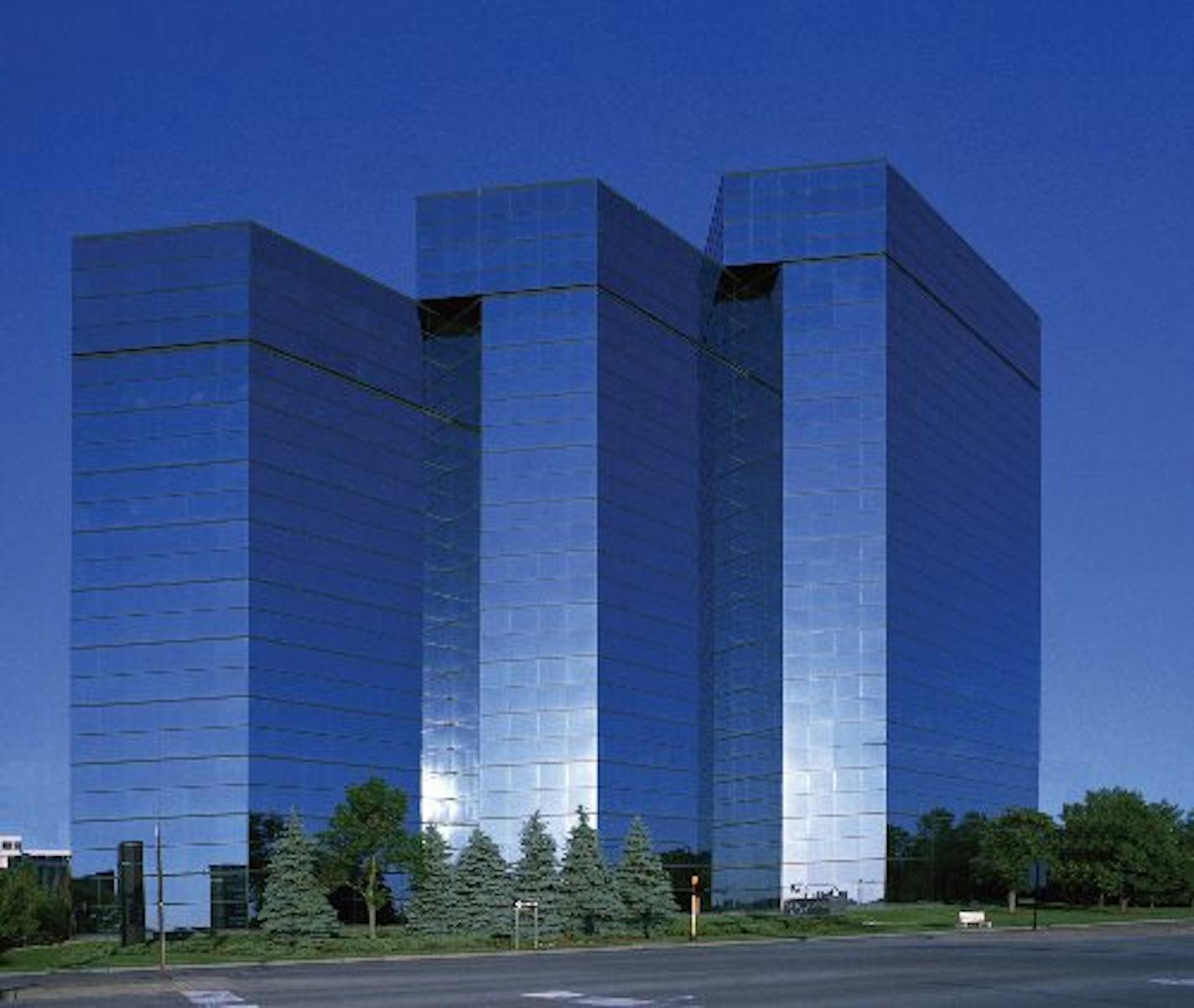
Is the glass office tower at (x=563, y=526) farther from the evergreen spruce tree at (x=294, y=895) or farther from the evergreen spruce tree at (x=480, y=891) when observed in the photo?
the evergreen spruce tree at (x=294, y=895)

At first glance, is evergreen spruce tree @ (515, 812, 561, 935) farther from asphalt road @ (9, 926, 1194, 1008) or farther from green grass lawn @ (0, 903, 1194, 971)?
asphalt road @ (9, 926, 1194, 1008)

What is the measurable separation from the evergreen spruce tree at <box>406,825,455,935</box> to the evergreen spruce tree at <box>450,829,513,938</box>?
0.46m

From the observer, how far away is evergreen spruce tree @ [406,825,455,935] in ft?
278

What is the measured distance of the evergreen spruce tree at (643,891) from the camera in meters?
79.8

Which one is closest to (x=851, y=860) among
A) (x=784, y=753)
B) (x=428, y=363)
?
(x=784, y=753)

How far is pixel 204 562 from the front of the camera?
98.8 meters

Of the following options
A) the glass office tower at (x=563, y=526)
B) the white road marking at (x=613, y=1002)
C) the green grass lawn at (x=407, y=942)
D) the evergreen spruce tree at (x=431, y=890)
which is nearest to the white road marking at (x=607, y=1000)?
the white road marking at (x=613, y=1002)

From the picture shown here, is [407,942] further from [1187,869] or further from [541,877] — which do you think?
[1187,869]

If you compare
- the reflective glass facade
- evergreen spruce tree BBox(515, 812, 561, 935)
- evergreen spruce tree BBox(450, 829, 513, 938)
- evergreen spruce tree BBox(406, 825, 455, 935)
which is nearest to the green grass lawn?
evergreen spruce tree BBox(406, 825, 455, 935)

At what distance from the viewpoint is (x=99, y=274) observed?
10206 centimetres

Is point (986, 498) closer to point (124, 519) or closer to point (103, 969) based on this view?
point (124, 519)

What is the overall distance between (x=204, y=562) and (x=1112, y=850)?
5531 centimetres

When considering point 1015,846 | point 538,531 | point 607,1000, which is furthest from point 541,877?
point 607,1000

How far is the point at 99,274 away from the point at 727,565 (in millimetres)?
46056
